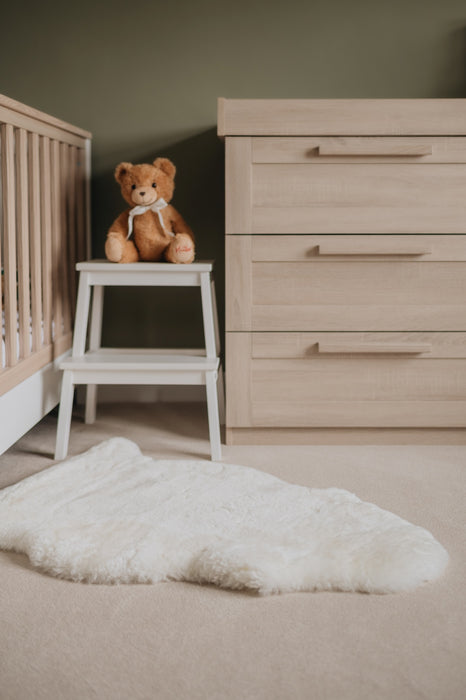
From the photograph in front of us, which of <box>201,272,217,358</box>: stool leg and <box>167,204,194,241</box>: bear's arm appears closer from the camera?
<box>201,272,217,358</box>: stool leg

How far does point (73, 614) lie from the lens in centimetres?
120

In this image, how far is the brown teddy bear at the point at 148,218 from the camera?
217 cm

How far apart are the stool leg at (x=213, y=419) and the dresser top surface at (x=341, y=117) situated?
664 mm

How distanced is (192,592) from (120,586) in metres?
0.13

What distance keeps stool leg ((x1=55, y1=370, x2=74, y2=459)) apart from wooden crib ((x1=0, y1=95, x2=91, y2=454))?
0.05 meters

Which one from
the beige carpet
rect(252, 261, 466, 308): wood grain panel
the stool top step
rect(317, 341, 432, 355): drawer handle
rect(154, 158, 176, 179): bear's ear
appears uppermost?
rect(154, 158, 176, 179): bear's ear

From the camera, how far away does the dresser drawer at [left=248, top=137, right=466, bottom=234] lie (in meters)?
2.01

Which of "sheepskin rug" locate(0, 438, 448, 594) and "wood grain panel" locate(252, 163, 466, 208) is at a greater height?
"wood grain panel" locate(252, 163, 466, 208)

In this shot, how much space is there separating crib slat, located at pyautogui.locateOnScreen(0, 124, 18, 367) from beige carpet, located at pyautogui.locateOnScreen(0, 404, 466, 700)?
1.69 feet

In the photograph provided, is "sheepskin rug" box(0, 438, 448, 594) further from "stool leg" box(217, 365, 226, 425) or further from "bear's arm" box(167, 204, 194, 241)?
"bear's arm" box(167, 204, 194, 241)

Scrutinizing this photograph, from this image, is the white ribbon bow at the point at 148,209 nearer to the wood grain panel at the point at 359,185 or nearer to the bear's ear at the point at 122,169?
the bear's ear at the point at 122,169

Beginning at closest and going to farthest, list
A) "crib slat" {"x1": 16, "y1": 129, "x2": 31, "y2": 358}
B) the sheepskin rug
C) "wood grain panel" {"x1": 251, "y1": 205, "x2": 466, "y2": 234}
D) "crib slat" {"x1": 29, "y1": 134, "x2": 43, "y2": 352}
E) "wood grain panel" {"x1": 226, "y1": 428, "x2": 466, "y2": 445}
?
the sheepskin rug, "crib slat" {"x1": 16, "y1": 129, "x2": 31, "y2": 358}, "crib slat" {"x1": 29, "y1": 134, "x2": 43, "y2": 352}, "wood grain panel" {"x1": 251, "y1": 205, "x2": 466, "y2": 234}, "wood grain panel" {"x1": 226, "y1": 428, "x2": 466, "y2": 445}

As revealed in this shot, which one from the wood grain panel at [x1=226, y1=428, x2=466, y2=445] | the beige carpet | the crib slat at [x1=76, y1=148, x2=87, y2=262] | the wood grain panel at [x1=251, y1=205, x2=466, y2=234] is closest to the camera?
the beige carpet

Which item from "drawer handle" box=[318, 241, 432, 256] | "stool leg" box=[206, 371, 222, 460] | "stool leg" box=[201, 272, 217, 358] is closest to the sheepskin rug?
"stool leg" box=[206, 371, 222, 460]
